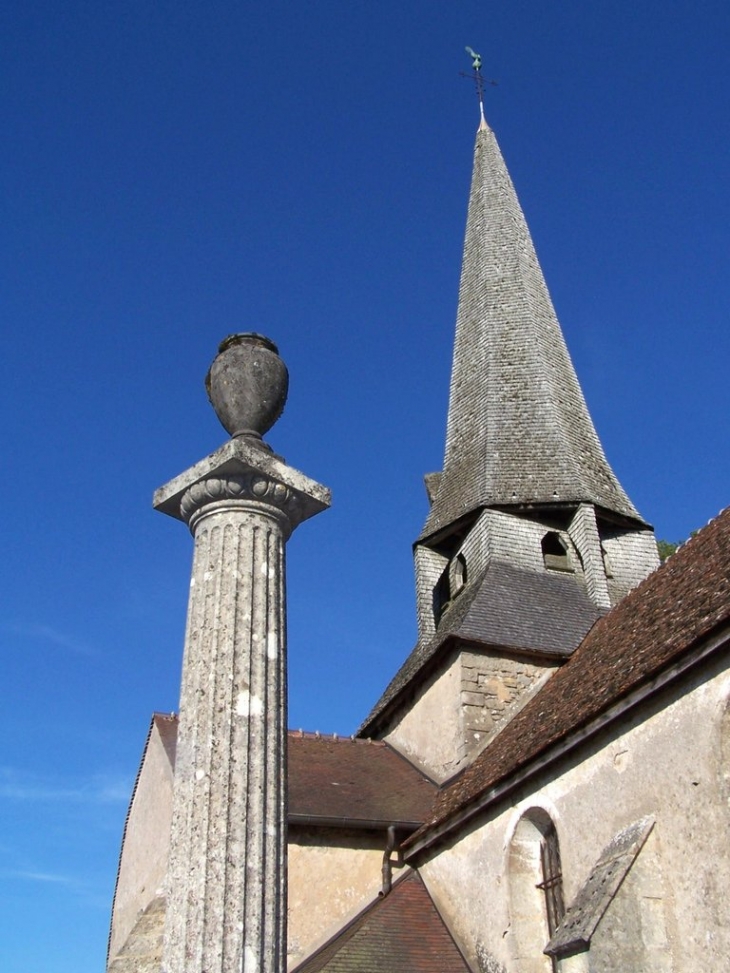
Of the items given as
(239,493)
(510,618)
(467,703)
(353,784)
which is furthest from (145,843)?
(239,493)

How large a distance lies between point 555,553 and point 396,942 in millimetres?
7972

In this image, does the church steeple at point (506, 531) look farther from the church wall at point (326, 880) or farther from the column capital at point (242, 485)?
the column capital at point (242, 485)

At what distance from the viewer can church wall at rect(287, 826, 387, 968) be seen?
11141 millimetres

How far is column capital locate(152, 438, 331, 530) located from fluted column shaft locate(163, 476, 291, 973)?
1 cm

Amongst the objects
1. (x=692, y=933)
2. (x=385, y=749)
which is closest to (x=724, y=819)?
(x=692, y=933)

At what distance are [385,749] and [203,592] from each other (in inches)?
417

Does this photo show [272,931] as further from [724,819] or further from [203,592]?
[724,819]

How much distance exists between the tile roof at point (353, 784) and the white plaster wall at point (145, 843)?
1610mm

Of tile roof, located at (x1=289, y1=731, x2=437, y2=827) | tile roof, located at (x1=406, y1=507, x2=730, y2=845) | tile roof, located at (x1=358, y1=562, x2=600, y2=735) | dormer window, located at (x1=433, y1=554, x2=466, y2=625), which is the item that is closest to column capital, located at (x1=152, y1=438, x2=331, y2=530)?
tile roof, located at (x1=406, y1=507, x2=730, y2=845)

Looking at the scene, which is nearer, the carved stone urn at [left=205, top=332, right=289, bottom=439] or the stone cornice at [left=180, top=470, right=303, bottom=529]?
the stone cornice at [left=180, top=470, right=303, bottom=529]

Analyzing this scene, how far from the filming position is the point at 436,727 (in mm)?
14102

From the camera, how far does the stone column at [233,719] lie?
4.40 meters

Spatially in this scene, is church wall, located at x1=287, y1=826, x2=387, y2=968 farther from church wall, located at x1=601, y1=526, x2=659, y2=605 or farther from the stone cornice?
the stone cornice

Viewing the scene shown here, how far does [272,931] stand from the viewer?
14.8 feet
